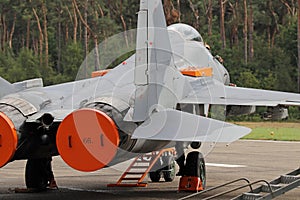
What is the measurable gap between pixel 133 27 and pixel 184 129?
60916 millimetres

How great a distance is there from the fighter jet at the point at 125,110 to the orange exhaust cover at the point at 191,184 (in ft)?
0.90

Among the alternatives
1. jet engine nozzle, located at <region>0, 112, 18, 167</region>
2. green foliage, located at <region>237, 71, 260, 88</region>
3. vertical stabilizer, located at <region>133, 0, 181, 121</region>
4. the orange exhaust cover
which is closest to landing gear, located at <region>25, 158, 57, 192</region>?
the orange exhaust cover

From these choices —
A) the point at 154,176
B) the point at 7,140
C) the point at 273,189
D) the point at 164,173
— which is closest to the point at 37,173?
the point at 154,176

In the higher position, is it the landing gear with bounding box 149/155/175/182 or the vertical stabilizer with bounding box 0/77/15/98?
the vertical stabilizer with bounding box 0/77/15/98

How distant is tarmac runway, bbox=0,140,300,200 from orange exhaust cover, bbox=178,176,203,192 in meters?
0.14

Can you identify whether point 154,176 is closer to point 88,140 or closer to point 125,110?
point 125,110

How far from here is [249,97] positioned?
14.8m

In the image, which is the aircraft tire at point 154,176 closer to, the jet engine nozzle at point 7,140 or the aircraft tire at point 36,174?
the aircraft tire at point 36,174

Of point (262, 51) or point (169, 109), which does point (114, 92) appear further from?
point (262, 51)

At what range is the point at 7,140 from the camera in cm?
1209

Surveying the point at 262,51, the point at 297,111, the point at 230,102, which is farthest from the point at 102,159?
the point at 262,51

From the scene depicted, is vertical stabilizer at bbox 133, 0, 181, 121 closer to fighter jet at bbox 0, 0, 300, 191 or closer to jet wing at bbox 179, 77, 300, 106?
fighter jet at bbox 0, 0, 300, 191

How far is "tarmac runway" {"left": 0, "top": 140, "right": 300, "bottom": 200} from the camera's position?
1559 cm

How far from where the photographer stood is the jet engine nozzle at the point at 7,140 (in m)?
12.0
